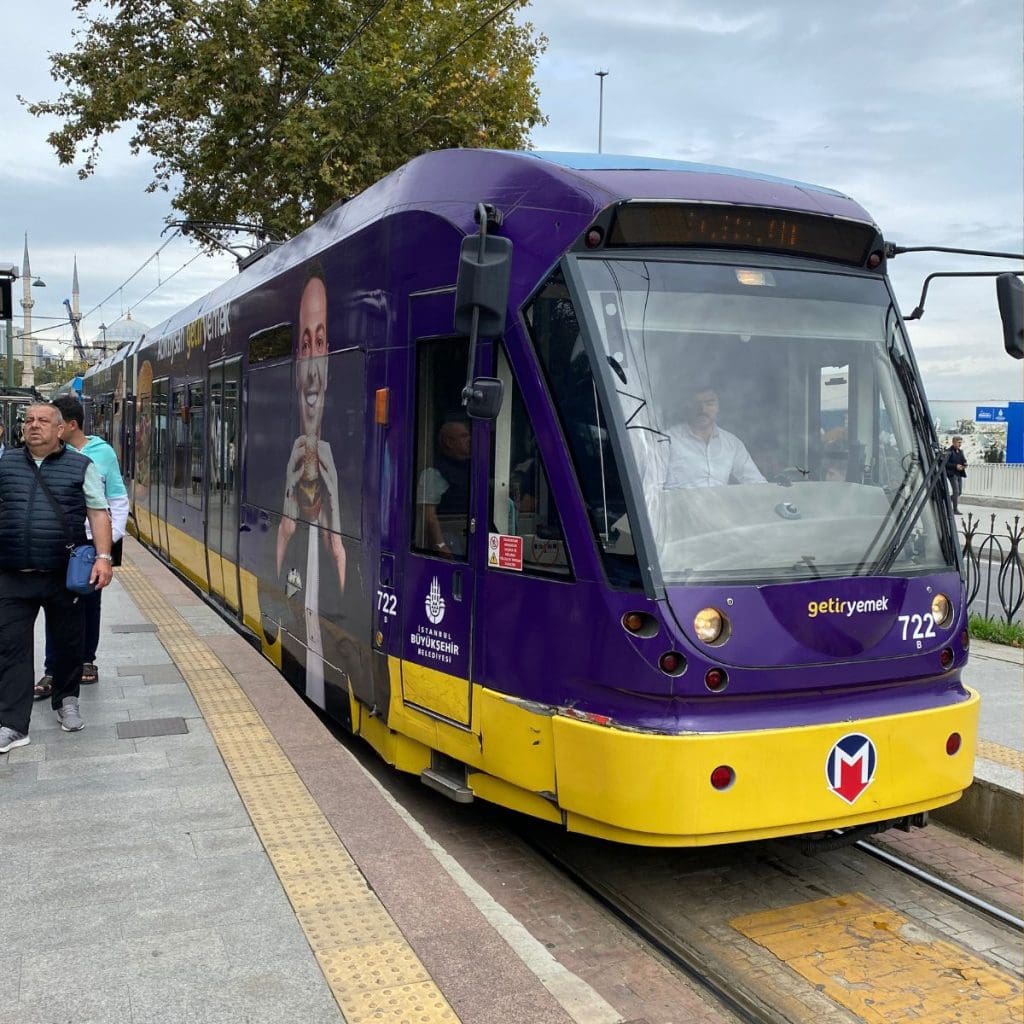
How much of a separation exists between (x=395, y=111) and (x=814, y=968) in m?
16.6

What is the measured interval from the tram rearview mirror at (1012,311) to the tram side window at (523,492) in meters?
2.20

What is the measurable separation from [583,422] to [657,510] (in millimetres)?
452

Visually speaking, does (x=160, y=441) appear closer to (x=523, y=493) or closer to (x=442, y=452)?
(x=442, y=452)

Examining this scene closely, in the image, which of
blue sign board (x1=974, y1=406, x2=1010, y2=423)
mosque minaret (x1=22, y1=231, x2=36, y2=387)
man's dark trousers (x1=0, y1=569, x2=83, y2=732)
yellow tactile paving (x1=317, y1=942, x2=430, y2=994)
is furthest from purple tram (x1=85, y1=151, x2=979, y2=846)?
mosque minaret (x1=22, y1=231, x2=36, y2=387)

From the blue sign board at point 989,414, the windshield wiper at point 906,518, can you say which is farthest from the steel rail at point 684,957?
the blue sign board at point 989,414

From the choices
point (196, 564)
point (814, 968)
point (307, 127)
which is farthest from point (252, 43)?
point (814, 968)

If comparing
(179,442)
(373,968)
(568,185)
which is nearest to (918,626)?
(568,185)

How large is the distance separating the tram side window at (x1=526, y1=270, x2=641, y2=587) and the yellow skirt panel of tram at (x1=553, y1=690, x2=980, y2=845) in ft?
2.14

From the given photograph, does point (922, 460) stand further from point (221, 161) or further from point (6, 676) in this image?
point (221, 161)

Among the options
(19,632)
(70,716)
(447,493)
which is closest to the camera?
(447,493)

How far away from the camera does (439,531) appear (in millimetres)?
5074

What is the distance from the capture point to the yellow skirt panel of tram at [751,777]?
4.02 meters

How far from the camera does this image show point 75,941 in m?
3.60

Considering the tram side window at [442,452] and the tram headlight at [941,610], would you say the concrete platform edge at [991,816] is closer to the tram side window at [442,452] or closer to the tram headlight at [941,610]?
the tram headlight at [941,610]
